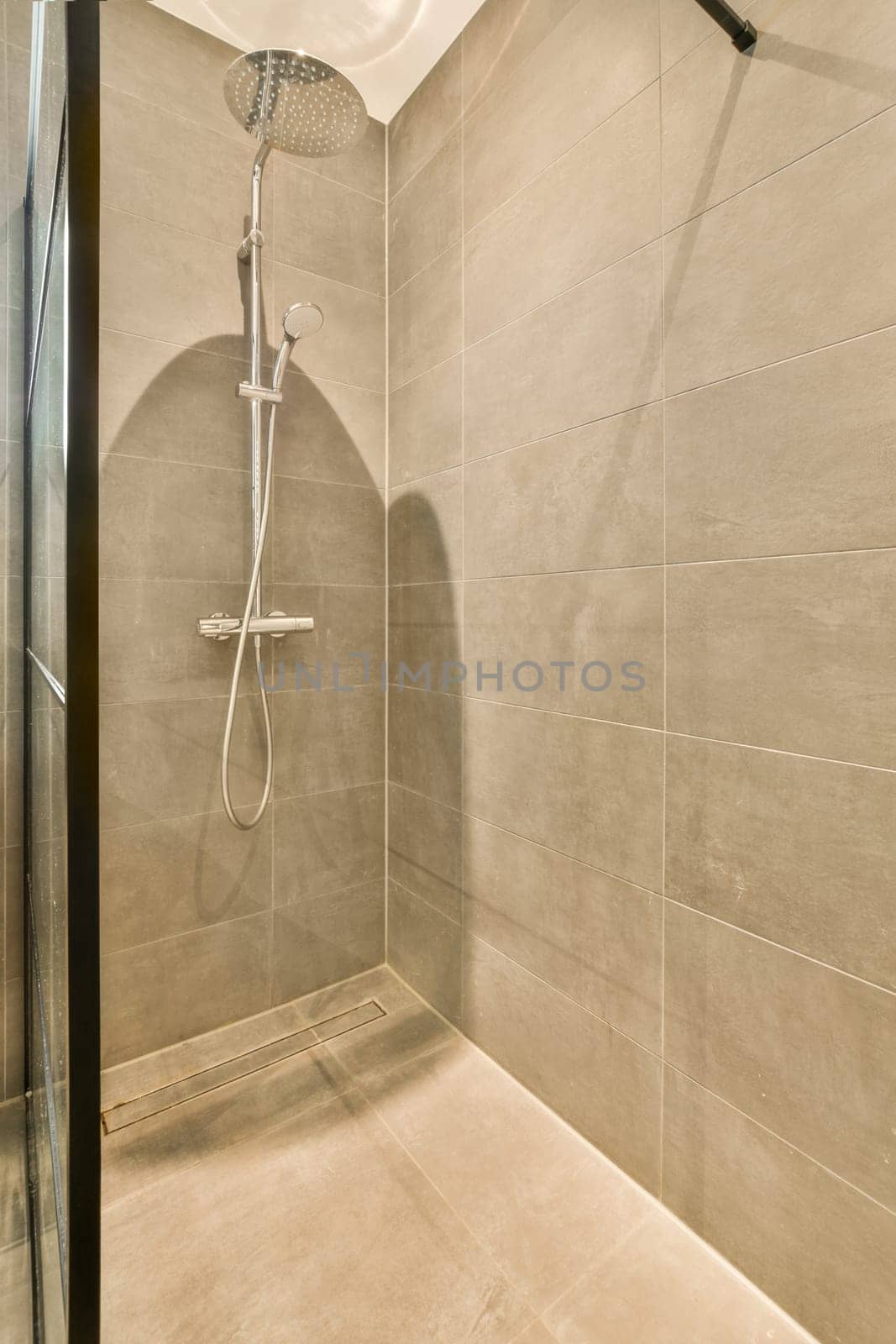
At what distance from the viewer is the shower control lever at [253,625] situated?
1580mm

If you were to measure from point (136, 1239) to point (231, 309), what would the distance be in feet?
6.40

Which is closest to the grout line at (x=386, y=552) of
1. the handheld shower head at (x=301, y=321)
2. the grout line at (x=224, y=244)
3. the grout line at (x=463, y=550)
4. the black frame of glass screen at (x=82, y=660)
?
the grout line at (x=224, y=244)

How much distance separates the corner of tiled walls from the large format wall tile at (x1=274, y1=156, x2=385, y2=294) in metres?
0.98

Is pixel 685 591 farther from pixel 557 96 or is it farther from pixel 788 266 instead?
pixel 557 96

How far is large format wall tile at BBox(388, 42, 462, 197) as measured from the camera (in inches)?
65.2

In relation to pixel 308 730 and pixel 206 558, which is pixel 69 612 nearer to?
pixel 206 558

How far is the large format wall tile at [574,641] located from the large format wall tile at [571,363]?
1.06 ft

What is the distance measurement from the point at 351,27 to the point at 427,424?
87 cm

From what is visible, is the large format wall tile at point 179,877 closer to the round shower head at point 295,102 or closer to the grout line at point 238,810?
the grout line at point 238,810

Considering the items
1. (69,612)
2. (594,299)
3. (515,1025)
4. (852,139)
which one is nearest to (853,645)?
(852,139)

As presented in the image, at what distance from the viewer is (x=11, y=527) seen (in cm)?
86

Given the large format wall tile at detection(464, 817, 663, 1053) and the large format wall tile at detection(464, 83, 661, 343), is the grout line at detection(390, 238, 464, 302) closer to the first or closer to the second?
the large format wall tile at detection(464, 83, 661, 343)

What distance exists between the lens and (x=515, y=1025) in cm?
154

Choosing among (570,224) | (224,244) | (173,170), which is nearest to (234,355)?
(224,244)
